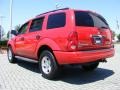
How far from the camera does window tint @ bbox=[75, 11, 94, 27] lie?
21.7 ft

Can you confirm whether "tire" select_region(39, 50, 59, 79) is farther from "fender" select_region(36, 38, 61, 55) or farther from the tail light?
the tail light

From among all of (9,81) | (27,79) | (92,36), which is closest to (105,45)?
(92,36)

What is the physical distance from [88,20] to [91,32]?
1.56ft

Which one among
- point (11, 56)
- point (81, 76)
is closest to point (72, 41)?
point (81, 76)

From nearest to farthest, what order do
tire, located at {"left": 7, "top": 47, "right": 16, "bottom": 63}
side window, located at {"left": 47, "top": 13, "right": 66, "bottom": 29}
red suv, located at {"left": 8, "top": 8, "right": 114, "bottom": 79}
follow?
1. red suv, located at {"left": 8, "top": 8, "right": 114, "bottom": 79}
2. side window, located at {"left": 47, "top": 13, "right": 66, "bottom": 29}
3. tire, located at {"left": 7, "top": 47, "right": 16, "bottom": 63}

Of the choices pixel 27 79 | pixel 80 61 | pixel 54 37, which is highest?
pixel 54 37

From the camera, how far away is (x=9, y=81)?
22.8 ft

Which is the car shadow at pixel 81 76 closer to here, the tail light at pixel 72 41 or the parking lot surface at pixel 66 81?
the parking lot surface at pixel 66 81

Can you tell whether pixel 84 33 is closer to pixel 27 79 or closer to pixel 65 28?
pixel 65 28

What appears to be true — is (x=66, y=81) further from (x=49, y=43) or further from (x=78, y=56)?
(x=49, y=43)

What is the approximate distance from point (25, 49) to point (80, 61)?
302 cm

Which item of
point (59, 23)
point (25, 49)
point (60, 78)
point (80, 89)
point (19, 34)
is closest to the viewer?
point (80, 89)

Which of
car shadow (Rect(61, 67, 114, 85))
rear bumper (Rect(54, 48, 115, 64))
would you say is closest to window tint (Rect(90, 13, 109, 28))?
rear bumper (Rect(54, 48, 115, 64))

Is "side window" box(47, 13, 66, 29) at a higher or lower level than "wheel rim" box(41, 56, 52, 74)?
higher
